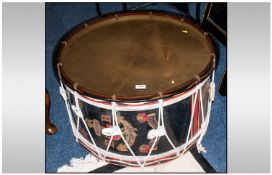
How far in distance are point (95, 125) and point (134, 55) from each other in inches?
14.6

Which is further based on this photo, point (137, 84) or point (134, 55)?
point (134, 55)

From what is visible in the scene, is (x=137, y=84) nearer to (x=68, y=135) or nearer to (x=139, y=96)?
(x=139, y=96)

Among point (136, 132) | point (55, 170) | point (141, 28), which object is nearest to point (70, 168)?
point (55, 170)

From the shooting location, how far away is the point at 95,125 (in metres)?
1.78

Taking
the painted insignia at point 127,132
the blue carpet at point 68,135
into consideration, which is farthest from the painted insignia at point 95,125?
the blue carpet at point 68,135

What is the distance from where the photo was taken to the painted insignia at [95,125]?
1.76 metres

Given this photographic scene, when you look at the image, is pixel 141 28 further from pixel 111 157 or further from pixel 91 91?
pixel 111 157

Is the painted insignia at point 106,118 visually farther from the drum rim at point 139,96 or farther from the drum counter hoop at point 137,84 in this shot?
the drum rim at point 139,96

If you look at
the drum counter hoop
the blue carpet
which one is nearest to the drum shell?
the drum counter hoop

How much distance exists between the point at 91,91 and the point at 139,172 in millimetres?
637

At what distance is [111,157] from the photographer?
1931 millimetres

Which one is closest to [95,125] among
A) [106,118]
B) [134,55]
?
[106,118]

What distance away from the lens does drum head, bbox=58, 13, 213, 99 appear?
1659mm

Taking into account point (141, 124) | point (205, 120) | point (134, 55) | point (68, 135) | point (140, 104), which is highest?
point (134, 55)
